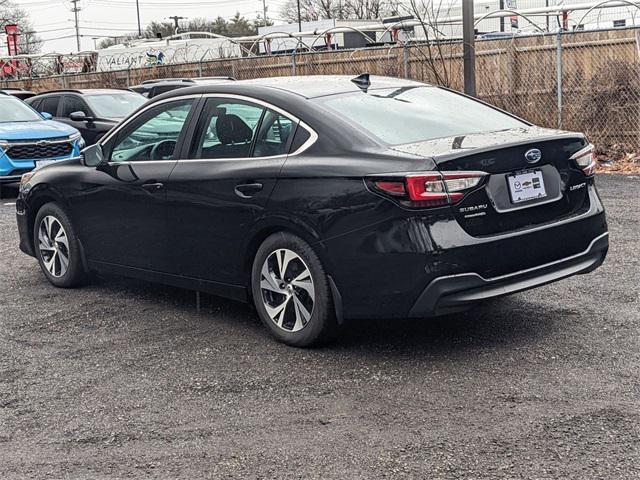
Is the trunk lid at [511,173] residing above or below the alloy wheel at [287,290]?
above

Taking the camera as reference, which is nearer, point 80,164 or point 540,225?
point 540,225

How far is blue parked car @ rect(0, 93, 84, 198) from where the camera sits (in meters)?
14.3

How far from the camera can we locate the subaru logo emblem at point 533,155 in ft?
17.2

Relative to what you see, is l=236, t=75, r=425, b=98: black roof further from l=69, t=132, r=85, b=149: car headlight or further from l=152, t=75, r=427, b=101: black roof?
l=69, t=132, r=85, b=149: car headlight

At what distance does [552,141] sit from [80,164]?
11.6 ft

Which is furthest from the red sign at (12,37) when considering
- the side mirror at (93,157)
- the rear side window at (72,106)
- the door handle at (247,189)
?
the door handle at (247,189)

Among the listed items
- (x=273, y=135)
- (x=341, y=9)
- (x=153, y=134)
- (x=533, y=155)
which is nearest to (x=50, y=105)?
(x=153, y=134)

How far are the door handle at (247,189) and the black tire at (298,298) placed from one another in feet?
0.96

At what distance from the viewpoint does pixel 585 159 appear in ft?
18.6

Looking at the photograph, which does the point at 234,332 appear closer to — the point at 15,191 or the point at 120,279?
the point at 120,279

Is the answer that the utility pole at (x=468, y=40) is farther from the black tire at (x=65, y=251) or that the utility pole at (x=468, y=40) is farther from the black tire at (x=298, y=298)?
the black tire at (x=298, y=298)

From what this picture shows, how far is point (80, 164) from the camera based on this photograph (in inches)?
281

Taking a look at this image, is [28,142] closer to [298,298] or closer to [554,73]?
[554,73]

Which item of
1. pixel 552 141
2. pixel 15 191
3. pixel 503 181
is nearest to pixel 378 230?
pixel 503 181
